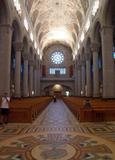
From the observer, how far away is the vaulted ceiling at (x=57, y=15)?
33562 millimetres

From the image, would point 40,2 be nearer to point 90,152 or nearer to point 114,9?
point 114,9

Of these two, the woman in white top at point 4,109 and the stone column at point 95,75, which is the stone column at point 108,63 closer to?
the stone column at point 95,75

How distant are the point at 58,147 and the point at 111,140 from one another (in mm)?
1847

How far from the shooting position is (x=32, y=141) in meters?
6.62

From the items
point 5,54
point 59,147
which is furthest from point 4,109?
point 5,54

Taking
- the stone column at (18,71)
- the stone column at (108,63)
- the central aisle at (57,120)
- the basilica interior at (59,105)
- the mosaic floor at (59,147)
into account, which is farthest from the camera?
the stone column at (18,71)

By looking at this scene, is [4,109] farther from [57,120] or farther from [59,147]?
[59,147]

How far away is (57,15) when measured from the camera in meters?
41.3

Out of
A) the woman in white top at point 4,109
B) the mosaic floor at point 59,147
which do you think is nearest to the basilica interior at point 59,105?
the mosaic floor at point 59,147

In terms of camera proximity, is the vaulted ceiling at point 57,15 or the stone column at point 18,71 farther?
the vaulted ceiling at point 57,15

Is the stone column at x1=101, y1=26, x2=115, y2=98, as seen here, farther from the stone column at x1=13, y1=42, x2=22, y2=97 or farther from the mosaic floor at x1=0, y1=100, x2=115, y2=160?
the mosaic floor at x1=0, y1=100, x2=115, y2=160

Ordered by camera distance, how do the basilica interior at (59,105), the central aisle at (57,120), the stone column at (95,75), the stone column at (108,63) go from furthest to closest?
the stone column at (95,75) → the stone column at (108,63) → the central aisle at (57,120) → the basilica interior at (59,105)

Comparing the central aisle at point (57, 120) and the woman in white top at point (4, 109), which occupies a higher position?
the woman in white top at point (4, 109)

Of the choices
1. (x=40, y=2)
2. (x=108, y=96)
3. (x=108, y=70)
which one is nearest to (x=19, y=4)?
(x=40, y=2)
